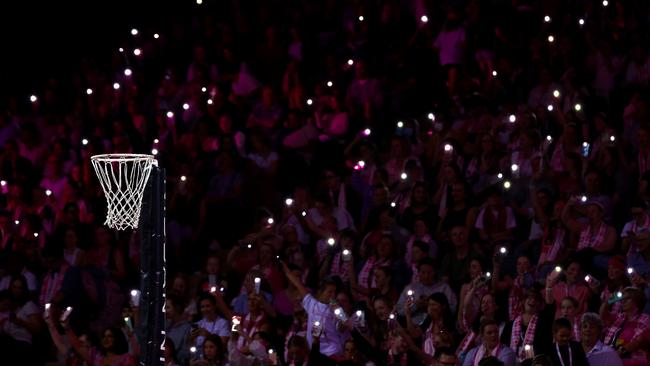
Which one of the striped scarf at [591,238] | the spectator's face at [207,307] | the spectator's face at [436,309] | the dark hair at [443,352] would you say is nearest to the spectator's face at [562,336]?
the dark hair at [443,352]

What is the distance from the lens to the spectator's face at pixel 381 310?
13.1m

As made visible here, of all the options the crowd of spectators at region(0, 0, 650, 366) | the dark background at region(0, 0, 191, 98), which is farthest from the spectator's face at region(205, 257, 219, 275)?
the dark background at region(0, 0, 191, 98)

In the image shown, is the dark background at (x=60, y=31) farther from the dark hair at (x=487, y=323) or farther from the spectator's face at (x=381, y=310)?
the dark hair at (x=487, y=323)

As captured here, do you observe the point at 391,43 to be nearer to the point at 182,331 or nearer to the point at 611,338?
the point at 182,331

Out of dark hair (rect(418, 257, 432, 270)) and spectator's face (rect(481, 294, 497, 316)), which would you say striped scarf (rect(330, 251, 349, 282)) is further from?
spectator's face (rect(481, 294, 497, 316))

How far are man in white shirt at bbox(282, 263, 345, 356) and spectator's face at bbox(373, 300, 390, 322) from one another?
380 mm

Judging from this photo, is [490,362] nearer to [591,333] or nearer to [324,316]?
[591,333]

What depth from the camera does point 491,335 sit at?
1162cm

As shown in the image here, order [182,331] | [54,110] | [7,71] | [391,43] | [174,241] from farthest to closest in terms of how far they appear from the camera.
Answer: [7,71] < [54,110] < [391,43] < [174,241] < [182,331]

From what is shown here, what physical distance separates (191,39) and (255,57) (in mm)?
1915

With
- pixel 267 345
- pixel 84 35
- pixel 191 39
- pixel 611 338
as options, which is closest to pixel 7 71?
pixel 84 35

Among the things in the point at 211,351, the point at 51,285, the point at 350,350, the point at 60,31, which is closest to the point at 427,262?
the point at 350,350

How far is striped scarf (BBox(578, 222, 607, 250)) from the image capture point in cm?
1310

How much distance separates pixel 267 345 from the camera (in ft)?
43.3
